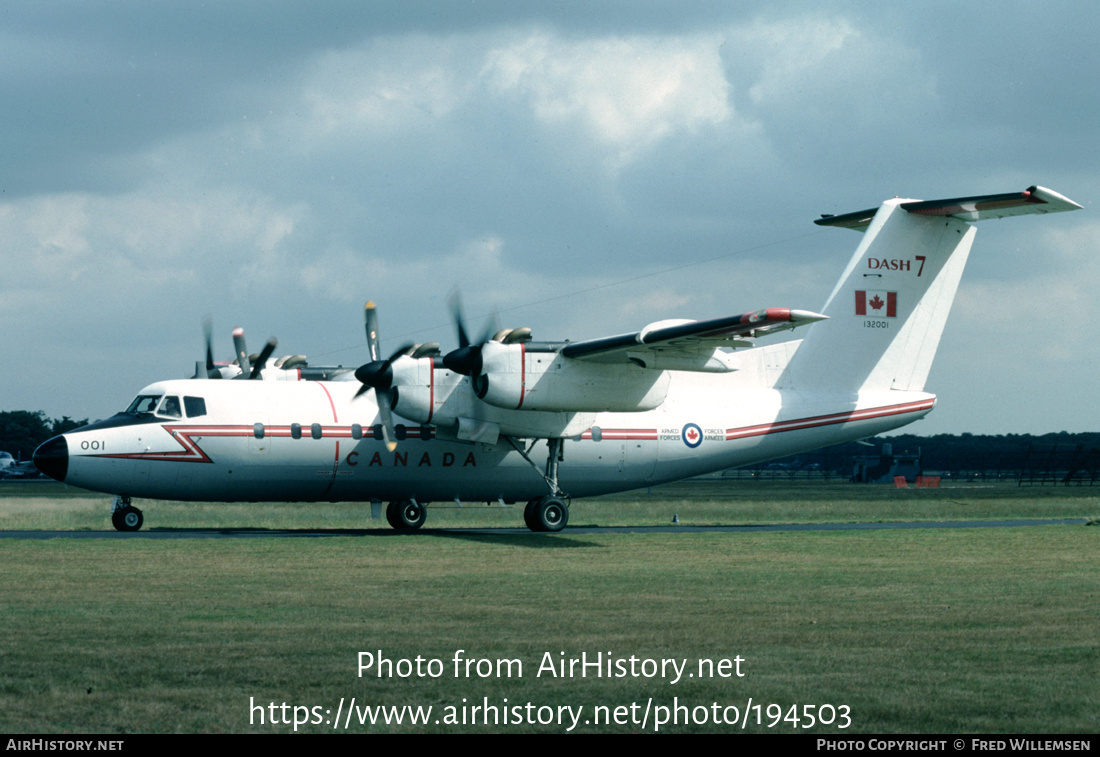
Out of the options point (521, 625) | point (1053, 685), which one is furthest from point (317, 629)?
point (1053, 685)

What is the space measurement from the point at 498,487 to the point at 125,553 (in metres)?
10.7

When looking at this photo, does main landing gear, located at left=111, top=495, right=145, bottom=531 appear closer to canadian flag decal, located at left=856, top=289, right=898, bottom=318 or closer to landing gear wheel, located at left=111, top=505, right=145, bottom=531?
landing gear wheel, located at left=111, top=505, right=145, bottom=531

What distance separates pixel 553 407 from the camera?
26.9 metres

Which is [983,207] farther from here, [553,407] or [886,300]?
[553,407]

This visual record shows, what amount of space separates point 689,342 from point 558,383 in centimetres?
313

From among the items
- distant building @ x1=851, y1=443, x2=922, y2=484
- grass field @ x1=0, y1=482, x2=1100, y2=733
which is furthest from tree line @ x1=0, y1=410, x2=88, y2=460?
grass field @ x1=0, y1=482, x2=1100, y2=733

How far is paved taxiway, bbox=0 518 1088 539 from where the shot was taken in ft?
86.8

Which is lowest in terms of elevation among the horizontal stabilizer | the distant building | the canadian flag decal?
the distant building

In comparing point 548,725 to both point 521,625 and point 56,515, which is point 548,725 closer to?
point 521,625

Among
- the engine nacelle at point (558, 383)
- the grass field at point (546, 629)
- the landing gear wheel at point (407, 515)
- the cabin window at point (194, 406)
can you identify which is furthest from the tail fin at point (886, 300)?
the cabin window at point (194, 406)

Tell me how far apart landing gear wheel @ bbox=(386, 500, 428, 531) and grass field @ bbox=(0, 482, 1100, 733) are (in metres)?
4.25

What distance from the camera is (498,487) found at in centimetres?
3012

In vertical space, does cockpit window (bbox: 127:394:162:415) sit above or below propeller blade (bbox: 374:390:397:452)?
above

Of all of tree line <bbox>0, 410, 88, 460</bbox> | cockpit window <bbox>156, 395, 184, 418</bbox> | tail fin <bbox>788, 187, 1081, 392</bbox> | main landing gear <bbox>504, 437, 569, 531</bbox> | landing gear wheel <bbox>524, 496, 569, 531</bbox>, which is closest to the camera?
cockpit window <bbox>156, 395, 184, 418</bbox>
